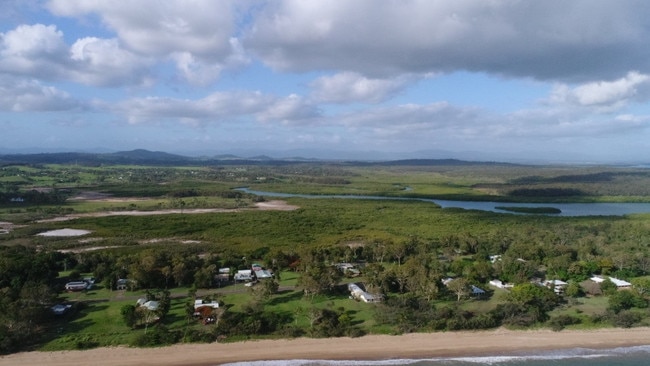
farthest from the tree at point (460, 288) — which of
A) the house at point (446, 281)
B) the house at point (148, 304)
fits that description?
the house at point (148, 304)

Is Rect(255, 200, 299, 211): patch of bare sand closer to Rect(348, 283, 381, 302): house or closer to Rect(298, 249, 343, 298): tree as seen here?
Rect(298, 249, 343, 298): tree

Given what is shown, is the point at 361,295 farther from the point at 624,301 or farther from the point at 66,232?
the point at 66,232

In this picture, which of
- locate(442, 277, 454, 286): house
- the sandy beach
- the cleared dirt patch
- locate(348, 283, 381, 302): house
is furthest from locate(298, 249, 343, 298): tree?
the cleared dirt patch

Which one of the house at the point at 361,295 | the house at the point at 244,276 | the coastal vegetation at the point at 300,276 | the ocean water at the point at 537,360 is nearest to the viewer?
the ocean water at the point at 537,360

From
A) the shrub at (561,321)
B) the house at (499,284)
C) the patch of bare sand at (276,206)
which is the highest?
the patch of bare sand at (276,206)

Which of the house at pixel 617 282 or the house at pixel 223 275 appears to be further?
the house at pixel 223 275

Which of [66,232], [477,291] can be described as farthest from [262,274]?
[66,232]

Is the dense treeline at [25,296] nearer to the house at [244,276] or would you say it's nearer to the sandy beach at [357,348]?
the sandy beach at [357,348]
